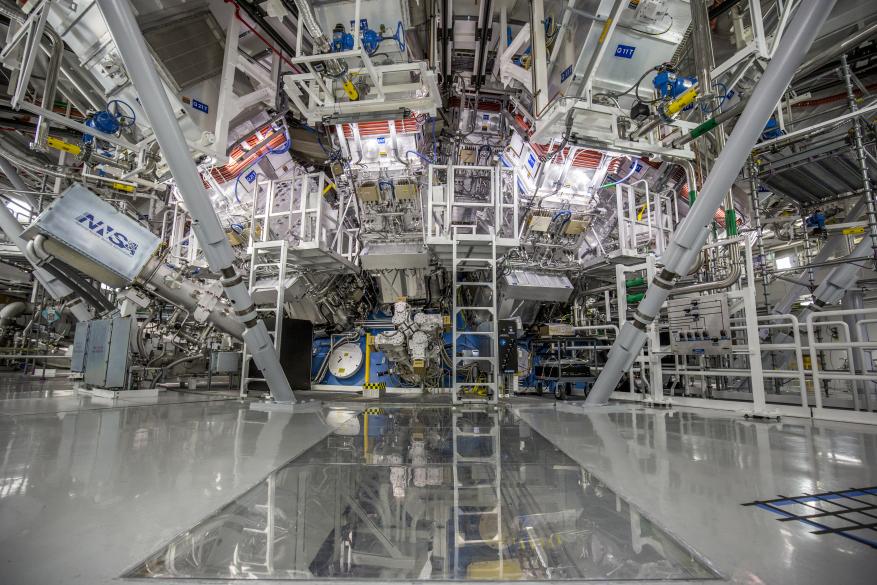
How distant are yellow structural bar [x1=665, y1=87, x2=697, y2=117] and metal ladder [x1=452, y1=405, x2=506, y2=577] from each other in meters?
4.07

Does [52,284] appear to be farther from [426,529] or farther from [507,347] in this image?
[426,529]

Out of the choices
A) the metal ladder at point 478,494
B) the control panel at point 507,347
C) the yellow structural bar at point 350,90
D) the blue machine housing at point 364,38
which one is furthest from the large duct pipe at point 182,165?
the control panel at point 507,347

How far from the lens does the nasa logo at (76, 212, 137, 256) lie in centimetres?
560

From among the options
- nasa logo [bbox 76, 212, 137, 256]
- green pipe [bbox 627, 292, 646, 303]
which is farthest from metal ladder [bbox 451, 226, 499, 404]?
nasa logo [bbox 76, 212, 137, 256]

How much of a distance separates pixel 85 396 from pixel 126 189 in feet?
15.0

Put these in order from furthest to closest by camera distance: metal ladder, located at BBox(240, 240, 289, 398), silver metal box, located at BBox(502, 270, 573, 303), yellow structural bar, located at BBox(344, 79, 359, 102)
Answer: silver metal box, located at BBox(502, 270, 573, 303), metal ladder, located at BBox(240, 240, 289, 398), yellow structural bar, located at BBox(344, 79, 359, 102)

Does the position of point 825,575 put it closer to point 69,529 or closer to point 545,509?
point 545,509

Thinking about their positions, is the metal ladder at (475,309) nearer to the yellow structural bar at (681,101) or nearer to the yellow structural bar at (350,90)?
the yellow structural bar at (350,90)

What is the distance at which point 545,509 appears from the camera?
175 centimetres

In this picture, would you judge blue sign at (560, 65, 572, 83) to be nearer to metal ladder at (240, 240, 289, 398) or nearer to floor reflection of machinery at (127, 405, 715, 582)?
floor reflection of machinery at (127, 405, 715, 582)

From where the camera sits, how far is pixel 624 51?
4.55 meters

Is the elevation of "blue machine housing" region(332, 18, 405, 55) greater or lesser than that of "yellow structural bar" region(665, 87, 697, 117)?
greater

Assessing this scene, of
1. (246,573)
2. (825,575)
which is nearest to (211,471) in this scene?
(246,573)

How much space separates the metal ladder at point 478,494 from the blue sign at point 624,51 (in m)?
4.65
